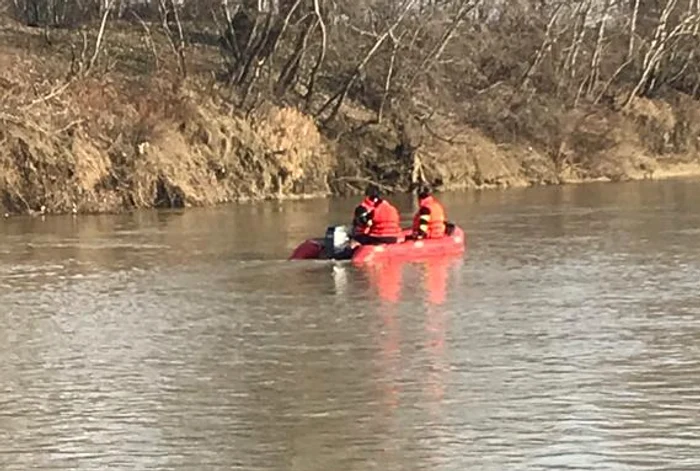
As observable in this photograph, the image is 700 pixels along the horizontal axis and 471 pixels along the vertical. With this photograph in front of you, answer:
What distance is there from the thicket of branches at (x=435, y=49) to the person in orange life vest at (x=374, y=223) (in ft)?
61.8

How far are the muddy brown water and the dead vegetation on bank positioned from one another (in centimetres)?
935

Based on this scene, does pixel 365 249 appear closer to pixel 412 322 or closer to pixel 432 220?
pixel 432 220

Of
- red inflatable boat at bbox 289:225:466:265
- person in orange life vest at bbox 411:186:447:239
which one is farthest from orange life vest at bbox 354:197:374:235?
person in orange life vest at bbox 411:186:447:239

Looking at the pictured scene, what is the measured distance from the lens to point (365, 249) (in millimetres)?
25906

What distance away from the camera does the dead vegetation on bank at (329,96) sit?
40.8 meters

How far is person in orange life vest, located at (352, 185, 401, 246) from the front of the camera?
86.5ft

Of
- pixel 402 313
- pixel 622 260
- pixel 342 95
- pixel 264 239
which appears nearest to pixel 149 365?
pixel 402 313

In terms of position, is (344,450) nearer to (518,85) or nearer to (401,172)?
(401,172)

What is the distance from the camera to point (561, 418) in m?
13.4

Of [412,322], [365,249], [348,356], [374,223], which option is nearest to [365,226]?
[374,223]

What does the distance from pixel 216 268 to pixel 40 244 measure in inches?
253

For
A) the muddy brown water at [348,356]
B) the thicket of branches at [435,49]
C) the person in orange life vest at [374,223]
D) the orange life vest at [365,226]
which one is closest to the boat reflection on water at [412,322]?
the muddy brown water at [348,356]

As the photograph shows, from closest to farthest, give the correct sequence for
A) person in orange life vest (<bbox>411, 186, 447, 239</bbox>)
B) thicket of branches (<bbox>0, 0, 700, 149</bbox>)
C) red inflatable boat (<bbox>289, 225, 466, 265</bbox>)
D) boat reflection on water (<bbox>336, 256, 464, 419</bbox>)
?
boat reflection on water (<bbox>336, 256, 464, 419</bbox>) → red inflatable boat (<bbox>289, 225, 466, 265</bbox>) → person in orange life vest (<bbox>411, 186, 447, 239</bbox>) → thicket of branches (<bbox>0, 0, 700, 149</bbox>)

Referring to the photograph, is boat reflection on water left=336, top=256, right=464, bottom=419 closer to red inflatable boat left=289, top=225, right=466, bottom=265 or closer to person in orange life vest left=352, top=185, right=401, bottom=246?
red inflatable boat left=289, top=225, right=466, bottom=265
